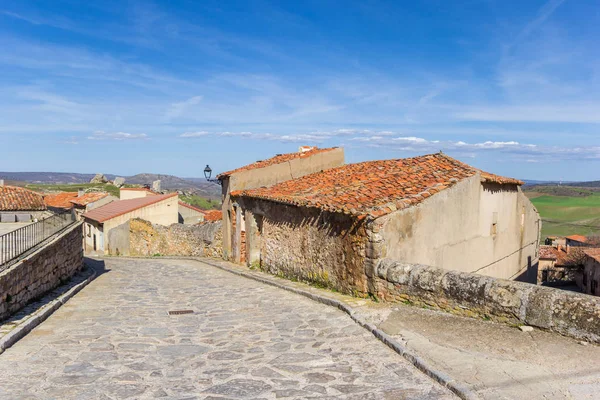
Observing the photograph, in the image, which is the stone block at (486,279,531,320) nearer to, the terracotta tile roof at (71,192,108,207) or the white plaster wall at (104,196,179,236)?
the white plaster wall at (104,196,179,236)

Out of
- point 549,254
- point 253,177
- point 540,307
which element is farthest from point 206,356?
point 549,254

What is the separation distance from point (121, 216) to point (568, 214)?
84937mm

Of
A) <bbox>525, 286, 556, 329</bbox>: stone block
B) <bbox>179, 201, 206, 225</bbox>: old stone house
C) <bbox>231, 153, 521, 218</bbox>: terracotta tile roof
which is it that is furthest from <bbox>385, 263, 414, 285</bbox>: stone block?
<bbox>179, 201, 206, 225</bbox>: old stone house

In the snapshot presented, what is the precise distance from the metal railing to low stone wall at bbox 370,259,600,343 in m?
6.89

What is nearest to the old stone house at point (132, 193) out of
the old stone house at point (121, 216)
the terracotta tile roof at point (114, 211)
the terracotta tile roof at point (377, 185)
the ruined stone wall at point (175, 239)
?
the terracotta tile roof at point (114, 211)

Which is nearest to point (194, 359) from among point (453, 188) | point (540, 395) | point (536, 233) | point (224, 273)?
point (540, 395)

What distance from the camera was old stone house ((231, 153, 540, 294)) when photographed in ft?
32.7

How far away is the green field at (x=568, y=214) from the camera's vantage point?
255ft

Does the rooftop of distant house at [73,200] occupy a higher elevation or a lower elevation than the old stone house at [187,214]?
higher

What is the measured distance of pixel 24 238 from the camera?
33.1ft

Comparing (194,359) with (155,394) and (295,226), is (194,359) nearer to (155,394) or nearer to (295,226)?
(155,394)

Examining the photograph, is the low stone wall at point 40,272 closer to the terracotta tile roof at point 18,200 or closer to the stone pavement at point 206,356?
the stone pavement at point 206,356

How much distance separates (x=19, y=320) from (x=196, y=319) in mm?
2917

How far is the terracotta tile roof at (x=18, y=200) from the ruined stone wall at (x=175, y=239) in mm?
4990
